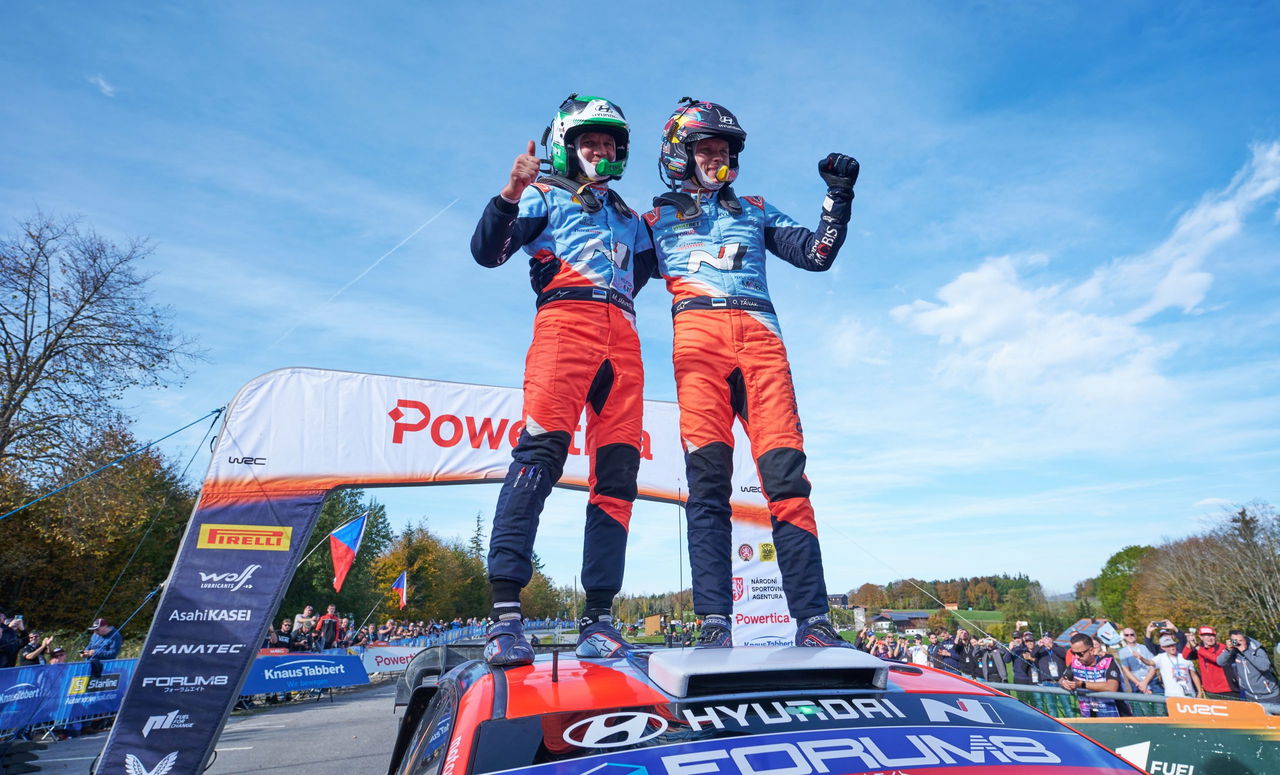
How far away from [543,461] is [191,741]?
4344 millimetres

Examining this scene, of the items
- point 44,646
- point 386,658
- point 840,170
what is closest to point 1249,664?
point 840,170

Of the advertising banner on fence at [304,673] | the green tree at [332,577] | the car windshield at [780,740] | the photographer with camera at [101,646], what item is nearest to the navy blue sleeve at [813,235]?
the car windshield at [780,740]

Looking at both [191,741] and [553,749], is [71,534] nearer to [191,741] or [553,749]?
[191,741]

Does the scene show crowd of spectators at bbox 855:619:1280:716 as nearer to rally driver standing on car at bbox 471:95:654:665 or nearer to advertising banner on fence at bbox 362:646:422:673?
rally driver standing on car at bbox 471:95:654:665

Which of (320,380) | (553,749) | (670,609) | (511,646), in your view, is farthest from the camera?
(320,380)

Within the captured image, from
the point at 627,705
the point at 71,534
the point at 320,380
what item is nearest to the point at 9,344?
the point at 71,534

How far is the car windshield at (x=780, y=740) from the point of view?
1.38 metres

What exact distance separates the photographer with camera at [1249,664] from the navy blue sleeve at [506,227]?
9653mm

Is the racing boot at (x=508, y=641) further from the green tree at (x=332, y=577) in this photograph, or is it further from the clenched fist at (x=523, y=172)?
the green tree at (x=332, y=577)

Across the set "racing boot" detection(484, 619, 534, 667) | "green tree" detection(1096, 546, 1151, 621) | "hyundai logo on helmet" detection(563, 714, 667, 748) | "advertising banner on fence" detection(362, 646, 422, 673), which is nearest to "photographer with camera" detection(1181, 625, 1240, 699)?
"racing boot" detection(484, 619, 534, 667)

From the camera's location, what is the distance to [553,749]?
141 cm

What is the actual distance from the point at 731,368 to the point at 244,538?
477 centimetres

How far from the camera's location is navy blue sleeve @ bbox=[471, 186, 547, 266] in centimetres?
343

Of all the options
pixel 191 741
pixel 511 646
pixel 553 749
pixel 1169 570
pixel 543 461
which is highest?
pixel 1169 570
